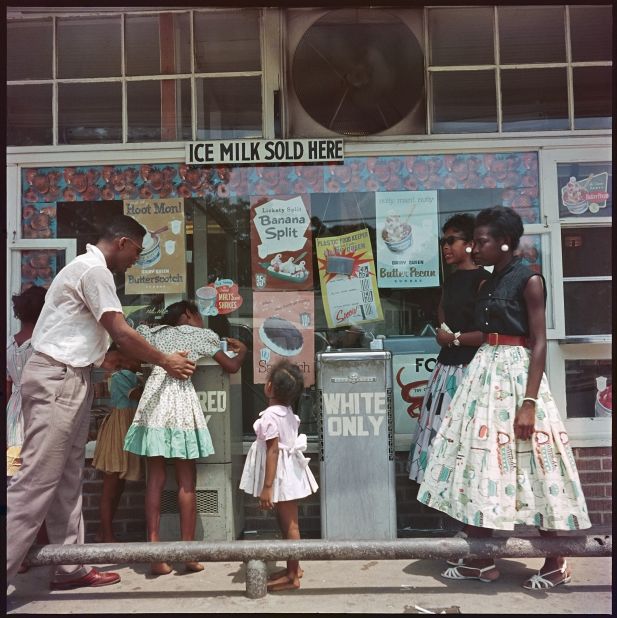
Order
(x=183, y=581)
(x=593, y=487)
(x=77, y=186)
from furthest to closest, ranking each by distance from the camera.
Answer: (x=77, y=186) → (x=593, y=487) → (x=183, y=581)

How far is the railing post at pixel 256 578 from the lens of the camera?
11.7 ft

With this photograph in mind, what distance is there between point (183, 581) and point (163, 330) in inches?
58.9

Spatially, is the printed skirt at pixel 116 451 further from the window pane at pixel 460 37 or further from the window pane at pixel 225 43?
the window pane at pixel 460 37

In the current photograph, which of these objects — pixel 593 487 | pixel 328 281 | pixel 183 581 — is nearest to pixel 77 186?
pixel 328 281

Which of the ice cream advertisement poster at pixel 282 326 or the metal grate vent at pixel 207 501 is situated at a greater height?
the ice cream advertisement poster at pixel 282 326

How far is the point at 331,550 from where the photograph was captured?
354cm

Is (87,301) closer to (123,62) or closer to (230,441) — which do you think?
(230,441)

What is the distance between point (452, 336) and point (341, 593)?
5.45 feet

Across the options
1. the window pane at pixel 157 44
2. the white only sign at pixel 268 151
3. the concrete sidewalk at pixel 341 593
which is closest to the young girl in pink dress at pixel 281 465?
the concrete sidewalk at pixel 341 593

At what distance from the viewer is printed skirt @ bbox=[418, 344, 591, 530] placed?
355 centimetres

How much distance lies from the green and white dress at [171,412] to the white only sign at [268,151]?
4.70 feet

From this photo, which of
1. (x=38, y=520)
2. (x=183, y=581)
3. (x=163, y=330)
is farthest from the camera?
(x=163, y=330)

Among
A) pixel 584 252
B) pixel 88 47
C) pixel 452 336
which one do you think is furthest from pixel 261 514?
pixel 88 47

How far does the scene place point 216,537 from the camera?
438 cm
